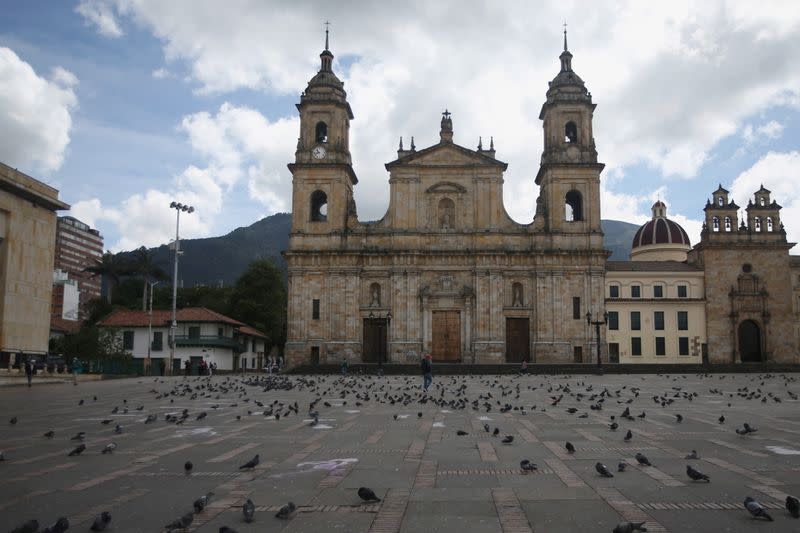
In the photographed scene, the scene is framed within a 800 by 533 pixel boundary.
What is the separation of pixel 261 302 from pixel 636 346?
127 ft

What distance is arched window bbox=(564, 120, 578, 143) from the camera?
53938 mm

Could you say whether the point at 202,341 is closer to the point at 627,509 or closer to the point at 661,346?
the point at 661,346

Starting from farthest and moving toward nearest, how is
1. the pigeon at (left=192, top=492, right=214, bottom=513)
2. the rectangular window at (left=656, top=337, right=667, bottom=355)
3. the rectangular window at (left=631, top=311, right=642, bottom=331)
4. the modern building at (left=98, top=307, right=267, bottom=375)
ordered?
the rectangular window at (left=631, top=311, right=642, bottom=331) → the rectangular window at (left=656, top=337, right=667, bottom=355) → the modern building at (left=98, top=307, right=267, bottom=375) → the pigeon at (left=192, top=492, right=214, bottom=513)

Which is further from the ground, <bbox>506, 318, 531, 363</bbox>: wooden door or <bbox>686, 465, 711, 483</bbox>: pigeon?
<bbox>506, 318, 531, 363</bbox>: wooden door

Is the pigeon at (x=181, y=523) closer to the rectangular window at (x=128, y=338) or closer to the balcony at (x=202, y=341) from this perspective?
the balcony at (x=202, y=341)

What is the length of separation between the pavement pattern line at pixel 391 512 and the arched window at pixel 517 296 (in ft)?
151

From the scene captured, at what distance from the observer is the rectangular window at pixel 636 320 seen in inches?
2317

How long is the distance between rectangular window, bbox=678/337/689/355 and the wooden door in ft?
51.1

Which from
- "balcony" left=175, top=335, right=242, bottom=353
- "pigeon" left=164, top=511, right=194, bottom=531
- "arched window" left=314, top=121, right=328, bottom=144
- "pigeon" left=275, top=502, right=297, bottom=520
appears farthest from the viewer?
"balcony" left=175, top=335, right=242, bottom=353

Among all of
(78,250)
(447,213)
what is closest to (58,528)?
(447,213)

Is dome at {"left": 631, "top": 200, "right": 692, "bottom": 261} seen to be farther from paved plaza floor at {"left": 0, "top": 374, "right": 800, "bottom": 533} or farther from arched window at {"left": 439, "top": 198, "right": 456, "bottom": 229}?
paved plaza floor at {"left": 0, "top": 374, "right": 800, "bottom": 533}

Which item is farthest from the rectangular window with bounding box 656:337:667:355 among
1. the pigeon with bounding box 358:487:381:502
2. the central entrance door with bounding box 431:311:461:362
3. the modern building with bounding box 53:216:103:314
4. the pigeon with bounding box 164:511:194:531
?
the modern building with bounding box 53:216:103:314

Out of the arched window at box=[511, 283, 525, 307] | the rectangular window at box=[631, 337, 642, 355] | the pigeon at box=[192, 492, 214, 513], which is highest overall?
the arched window at box=[511, 283, 525, 307]

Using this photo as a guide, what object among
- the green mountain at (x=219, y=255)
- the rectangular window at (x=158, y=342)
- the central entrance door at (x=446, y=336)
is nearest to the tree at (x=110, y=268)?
the rectangular window at (x=158, y=342)
